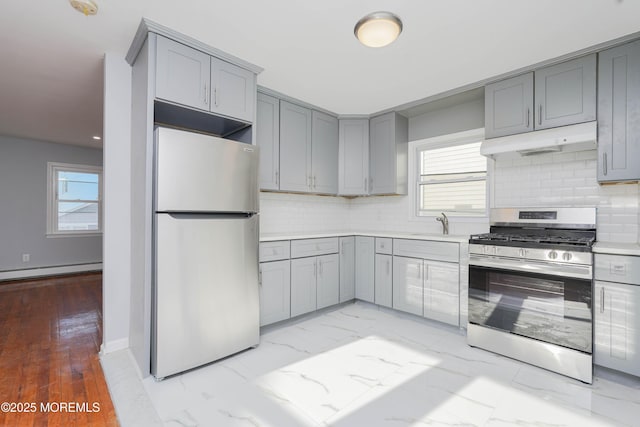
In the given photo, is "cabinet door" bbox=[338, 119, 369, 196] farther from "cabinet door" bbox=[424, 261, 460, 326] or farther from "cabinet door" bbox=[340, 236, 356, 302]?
"cabinet door" bbox=[424, 261, 460, 326]

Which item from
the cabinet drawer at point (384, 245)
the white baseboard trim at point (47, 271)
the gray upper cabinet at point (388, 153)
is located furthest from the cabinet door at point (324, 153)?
the white baseboard trim at point (47, 271)

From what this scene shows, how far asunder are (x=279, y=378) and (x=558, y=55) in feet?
10.7

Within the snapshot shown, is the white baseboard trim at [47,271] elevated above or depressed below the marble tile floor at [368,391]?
above

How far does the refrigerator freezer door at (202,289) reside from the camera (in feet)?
6.86

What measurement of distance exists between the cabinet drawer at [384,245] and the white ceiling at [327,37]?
1570 mm

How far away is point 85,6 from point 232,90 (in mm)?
990

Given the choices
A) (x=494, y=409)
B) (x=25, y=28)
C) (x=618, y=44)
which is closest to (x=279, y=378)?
(x=494, y=409)

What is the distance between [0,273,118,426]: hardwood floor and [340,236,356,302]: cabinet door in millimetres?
2359

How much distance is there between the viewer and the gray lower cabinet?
2.01m

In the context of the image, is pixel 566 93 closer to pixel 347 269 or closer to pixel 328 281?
pixel 347 269

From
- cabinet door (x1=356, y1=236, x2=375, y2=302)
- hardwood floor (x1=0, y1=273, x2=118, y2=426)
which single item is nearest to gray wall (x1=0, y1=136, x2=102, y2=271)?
hardwood floor (x1=0, y1=273, x2=118, y2=426)

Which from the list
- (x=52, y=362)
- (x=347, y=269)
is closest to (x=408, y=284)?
(x=347, y=269)

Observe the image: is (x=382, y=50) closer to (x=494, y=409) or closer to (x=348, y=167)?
(x=348, y=167)

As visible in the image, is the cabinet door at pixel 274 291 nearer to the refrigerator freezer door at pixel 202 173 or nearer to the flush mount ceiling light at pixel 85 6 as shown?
the refrigerator freezer door at pixel 202 173
